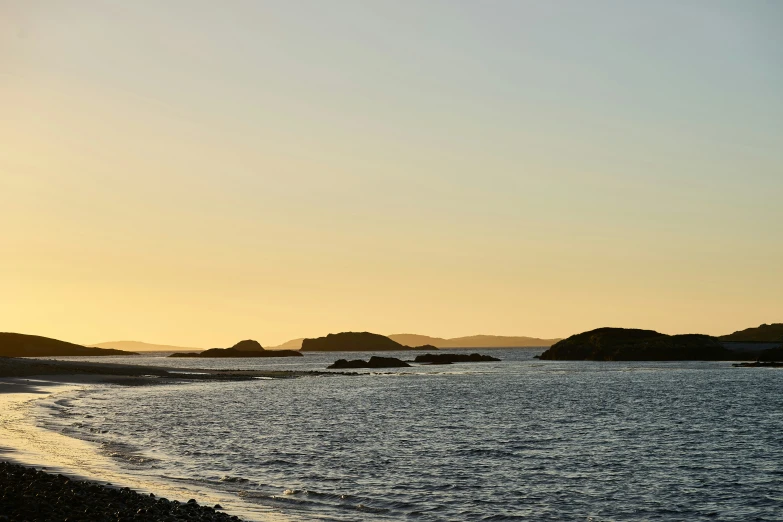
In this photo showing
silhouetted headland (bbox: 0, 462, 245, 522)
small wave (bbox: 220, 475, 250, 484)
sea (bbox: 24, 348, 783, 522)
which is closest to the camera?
silhouetted headland (bbox: 0, 462, 245, 522)

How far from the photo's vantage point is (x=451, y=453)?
42.8m

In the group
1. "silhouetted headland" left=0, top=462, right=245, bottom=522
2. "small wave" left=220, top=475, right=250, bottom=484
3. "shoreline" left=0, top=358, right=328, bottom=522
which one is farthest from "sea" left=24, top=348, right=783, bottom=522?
"silhouetted headland" left=0, top=462, right=245, bottom=522

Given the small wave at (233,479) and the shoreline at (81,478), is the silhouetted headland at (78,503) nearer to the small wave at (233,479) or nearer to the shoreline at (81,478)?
the shoreline at (81,478)

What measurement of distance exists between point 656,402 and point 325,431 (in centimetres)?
4157

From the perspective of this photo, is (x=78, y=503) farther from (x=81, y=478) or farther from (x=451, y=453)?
(x=451, y=453)

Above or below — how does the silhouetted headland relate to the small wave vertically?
above

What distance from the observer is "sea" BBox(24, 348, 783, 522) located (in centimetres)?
2931

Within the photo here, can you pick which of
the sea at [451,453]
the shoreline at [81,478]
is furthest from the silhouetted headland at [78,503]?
the sea at [451,453]

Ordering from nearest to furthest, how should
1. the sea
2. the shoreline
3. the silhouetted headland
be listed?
the silhouetted headland
the shoreline
the sea

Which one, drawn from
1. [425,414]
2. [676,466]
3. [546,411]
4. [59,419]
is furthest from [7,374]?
[676,466]

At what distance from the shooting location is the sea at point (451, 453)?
2931 cm

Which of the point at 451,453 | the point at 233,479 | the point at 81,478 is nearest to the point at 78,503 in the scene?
the point at 81,478

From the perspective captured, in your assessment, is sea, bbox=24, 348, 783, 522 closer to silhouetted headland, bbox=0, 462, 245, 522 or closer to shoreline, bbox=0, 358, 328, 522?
shoreline, bbox=0, 358, 328, 522

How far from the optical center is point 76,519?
20.3 metres
